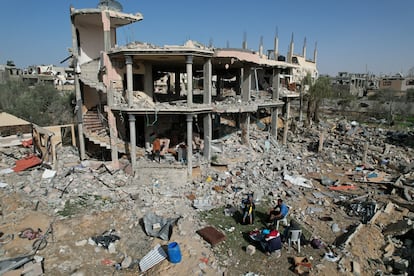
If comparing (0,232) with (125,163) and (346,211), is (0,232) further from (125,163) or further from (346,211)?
(346,211)

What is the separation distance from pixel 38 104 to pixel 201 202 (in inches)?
954

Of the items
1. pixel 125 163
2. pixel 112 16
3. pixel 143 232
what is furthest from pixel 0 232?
pixel 112 16

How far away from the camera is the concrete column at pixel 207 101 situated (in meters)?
14.5

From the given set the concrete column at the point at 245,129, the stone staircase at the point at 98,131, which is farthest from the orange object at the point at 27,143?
the concrete column at the point at 245,129

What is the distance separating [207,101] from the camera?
14820 millimetres

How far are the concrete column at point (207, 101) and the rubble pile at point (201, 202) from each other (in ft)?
2.73

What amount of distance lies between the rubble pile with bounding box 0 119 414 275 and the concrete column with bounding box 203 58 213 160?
833 mm

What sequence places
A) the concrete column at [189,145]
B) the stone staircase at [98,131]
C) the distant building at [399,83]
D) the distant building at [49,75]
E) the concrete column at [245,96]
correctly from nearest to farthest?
the concrete column at [189,145] → the stone staircase at [98,131] → the concrete column at [245,96] → the distant building at [49,75] → the distant building at [399,83]

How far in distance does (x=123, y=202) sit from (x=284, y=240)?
22.9 feet

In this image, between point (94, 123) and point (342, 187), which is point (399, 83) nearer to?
point (342, 187)

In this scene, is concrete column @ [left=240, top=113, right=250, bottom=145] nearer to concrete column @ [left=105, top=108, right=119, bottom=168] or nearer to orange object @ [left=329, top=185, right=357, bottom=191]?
orange object @ [left=329, top=185, right=357, bottom=191]

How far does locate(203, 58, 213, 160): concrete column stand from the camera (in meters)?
14.5

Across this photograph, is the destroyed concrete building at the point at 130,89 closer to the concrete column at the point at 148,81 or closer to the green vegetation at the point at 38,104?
the concrete column at the point at 148,81

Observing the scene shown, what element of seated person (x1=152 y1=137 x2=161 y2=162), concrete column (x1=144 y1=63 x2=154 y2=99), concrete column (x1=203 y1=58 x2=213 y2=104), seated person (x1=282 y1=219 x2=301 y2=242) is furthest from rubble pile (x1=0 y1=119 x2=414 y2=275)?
concrete column (x1=144 y1=63 x2=154 y2=99)
